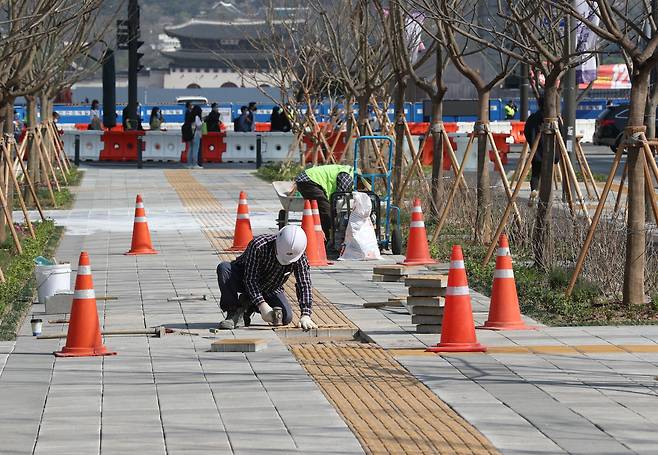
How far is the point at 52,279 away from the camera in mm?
14148

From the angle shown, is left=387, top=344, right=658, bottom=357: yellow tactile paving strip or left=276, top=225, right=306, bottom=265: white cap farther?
left=276, top=225, right=306, bottom=265: white cap

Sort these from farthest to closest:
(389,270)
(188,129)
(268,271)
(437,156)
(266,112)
Answer: (266,112) < (188,129) < (437,156) < (389,270) < (268,271)

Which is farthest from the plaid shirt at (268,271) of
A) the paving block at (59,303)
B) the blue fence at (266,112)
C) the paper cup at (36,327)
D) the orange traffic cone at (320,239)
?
the blue fence at (266,112)

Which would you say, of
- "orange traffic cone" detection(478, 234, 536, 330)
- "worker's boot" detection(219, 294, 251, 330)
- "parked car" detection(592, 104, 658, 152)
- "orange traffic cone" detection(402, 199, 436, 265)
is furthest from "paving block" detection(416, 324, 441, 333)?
"parked car" detection(592, 104, 658, 152)

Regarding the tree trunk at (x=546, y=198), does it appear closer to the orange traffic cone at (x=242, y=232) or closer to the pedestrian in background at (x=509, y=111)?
the orange traffic cone at (x=242, y=232)

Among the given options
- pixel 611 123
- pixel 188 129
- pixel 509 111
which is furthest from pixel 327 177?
pixel 509 111

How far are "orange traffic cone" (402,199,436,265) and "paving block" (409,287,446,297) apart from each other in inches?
187

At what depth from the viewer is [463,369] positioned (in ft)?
33.9

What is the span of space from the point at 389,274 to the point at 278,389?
20.2 feet

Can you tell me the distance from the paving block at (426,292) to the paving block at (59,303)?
10.6ft

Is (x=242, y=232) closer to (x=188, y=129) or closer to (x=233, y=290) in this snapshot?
(x=233, y=290)

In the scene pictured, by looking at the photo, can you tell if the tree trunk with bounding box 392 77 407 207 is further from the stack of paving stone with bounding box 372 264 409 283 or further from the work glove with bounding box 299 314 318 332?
the work glove with bounding box 299 314 318 332

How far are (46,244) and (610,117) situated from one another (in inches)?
1442

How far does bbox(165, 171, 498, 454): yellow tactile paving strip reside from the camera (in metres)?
7.97
